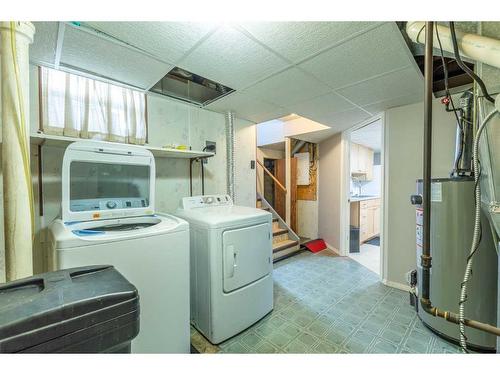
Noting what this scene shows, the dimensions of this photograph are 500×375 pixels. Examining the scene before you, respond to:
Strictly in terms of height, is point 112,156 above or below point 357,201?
above

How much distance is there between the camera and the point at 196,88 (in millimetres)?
2191

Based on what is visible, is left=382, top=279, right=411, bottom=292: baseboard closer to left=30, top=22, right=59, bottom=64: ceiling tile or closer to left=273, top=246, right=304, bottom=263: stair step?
left=273, top=246, right=304, bottom=263: stair step

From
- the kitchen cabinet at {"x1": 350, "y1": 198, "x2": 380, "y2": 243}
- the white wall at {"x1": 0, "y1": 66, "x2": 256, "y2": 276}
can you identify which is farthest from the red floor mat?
the white wall at {"x1": 0, "y1": 66, "x2": 256, "y2": 276}

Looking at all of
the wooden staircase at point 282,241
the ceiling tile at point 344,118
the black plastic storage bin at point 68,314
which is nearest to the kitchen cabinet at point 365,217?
the wooden staircase at point 282,241

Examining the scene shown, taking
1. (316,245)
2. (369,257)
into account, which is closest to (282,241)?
(316,245)

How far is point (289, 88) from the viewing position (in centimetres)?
197

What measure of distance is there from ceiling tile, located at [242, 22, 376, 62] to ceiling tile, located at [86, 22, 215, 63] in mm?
307

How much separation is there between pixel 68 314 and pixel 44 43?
1.69 metres

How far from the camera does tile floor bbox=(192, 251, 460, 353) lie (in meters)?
1.57

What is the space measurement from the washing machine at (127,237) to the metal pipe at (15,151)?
0.14 meters

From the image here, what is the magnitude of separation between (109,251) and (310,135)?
3547mm

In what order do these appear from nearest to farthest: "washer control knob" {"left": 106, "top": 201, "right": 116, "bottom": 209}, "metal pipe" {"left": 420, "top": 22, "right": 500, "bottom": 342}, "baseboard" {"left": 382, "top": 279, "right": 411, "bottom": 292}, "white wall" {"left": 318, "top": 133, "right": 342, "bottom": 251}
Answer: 1. "metal pipe" {"left": 420, "top": 22, "right": 500, "bottom": 342}
2. "washer control knob" {"left": 106, "top": 201, "right": 116, "bottom": 209}
3. "baseboard" {"left": 382, "top": 279, "right": 411, "bottom": 292}
4. "white wall" {"left": 318, "top": 133, "right": 342, "bottom": 251}
